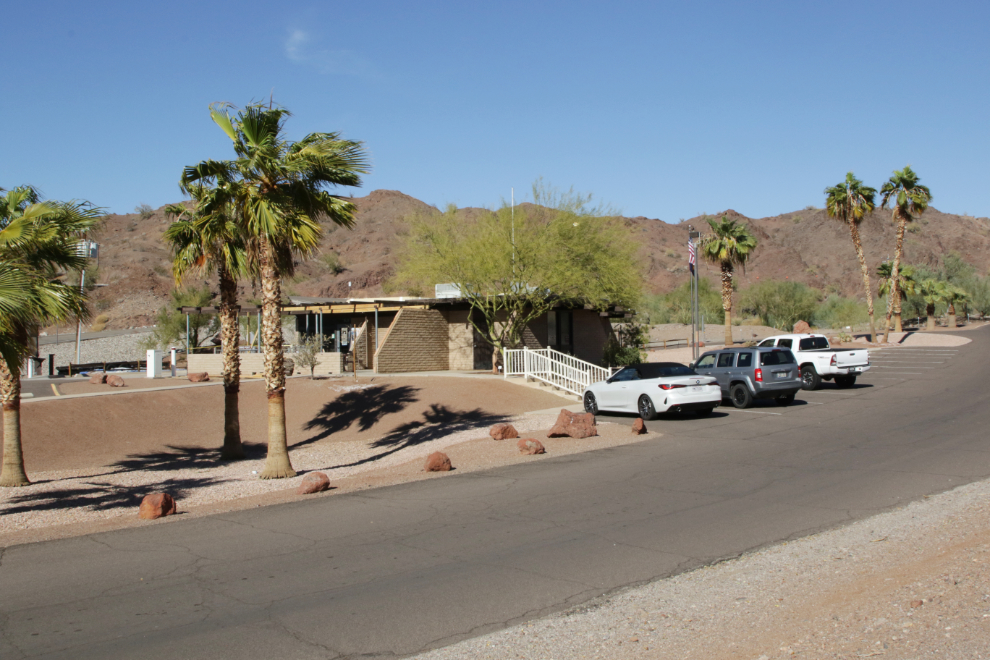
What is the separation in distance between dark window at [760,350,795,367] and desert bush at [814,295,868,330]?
2135 inches

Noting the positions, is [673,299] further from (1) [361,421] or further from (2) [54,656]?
(2) [54,656]

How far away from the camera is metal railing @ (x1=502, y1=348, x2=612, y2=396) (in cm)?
2603

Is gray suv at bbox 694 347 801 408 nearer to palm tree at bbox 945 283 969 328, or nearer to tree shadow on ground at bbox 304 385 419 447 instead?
tree shadow on ground at bbox 304 385 419 447

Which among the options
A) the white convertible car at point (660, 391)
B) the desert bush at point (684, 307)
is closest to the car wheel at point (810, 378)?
the white convertible car at point (660, 391)

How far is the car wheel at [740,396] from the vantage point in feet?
70.5

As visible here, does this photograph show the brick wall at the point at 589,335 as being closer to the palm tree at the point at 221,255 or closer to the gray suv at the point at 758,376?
the gray suv at the point at 758,376

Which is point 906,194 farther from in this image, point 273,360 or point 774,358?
point 273,360

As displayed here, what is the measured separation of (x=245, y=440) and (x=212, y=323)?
29.6 meters

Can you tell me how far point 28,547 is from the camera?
9.20 metres

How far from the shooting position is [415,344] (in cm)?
3100

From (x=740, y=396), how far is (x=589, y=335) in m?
13.5

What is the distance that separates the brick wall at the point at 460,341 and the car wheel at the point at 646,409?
13.0m

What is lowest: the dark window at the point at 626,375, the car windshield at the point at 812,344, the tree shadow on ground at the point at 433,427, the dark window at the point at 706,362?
the tree shadow on ground at the point at 433,427

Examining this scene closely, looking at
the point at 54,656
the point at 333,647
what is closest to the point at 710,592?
the point at 333,647
